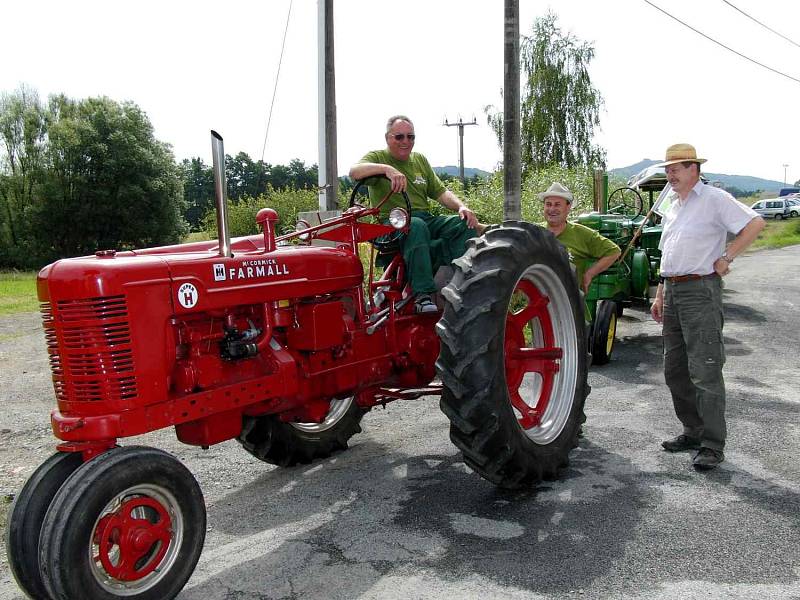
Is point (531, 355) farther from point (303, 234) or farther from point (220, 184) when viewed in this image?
point (220, 184)

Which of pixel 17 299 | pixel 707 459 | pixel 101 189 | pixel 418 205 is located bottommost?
pixel 17 299

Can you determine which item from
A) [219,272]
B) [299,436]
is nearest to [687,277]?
[299,436]

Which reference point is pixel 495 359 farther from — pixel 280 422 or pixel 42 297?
pixel 42 297

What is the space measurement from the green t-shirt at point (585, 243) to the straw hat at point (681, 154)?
1.61m

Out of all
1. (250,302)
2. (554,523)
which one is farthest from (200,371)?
(554,523)

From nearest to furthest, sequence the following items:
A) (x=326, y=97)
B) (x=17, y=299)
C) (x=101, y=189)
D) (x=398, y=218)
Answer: (x=398, y=218), (x=326, y=97), (x=17, y=299), (x=101, y=189)

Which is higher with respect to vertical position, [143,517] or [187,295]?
[187,295]

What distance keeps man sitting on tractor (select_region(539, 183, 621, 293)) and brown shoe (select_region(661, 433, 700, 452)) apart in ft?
5.12

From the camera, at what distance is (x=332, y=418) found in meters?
4.79

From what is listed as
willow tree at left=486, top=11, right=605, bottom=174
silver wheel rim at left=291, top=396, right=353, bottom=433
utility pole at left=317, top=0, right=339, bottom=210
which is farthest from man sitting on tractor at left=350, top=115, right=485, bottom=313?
willow tree at left=486, top=11, right=605, bottom=174

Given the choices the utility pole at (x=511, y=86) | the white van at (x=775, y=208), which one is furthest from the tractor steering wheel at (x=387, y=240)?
the white van at (x=775, y=208)

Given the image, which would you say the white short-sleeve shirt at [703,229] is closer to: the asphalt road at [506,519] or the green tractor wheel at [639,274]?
the asphalt road at [506,519]

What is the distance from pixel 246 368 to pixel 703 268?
8.71ft

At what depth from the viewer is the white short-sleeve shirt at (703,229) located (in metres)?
4.29
